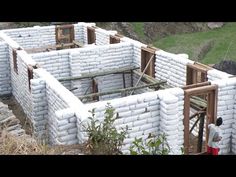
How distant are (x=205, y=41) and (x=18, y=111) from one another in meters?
13.2

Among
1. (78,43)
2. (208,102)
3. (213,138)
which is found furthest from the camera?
(78,43)

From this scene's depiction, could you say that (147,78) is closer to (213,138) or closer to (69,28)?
(213,138)

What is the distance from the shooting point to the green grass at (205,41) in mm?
19312

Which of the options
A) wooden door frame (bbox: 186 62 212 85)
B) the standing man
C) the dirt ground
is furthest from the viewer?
wooden door frame (bbox: 186 62 212 85)

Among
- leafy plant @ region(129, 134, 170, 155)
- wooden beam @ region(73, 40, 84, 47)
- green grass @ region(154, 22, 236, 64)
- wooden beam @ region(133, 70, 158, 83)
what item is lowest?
leafy plant @ region(129, 134, 170, 155)

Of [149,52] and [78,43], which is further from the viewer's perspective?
[78,43]

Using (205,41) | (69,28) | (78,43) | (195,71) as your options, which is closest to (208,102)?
(195,71)

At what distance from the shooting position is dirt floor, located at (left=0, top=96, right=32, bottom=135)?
9893 millimetres

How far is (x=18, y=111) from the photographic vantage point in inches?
450

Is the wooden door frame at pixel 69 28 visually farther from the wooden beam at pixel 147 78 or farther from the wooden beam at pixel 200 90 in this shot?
the wooden beam at pixel 200 90

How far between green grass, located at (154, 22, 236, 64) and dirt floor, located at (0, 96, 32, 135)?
953 centimetres

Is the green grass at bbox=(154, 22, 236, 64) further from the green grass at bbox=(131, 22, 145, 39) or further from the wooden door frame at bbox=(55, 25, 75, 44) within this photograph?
the wooden door frame at bbox=(55, 25, 75, 44)

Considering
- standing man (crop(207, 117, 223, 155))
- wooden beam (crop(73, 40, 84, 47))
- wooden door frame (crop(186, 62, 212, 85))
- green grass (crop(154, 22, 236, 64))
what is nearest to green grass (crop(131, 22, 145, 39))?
green grass (crop(154, 22, 236, 64))
